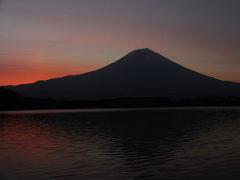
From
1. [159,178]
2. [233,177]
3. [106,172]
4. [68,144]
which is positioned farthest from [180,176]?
[68,144]

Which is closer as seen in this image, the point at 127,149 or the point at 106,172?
the point at 106,172

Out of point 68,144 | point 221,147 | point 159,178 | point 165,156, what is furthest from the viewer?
point 68,144

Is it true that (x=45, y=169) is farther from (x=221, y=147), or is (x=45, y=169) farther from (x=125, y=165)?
(x=221, y=147)

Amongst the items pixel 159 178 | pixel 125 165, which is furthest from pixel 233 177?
pixel 125 165

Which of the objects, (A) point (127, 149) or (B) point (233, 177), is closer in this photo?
(B) point (233, 177)

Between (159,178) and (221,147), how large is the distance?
402 inches

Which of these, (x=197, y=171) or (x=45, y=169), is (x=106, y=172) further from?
(x=197, y=171)

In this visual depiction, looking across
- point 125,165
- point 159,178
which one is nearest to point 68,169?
point 125,165

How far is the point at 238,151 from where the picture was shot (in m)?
20.8

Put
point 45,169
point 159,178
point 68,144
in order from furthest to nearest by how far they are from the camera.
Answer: point 68,144 < point 45,169 < point 159,178

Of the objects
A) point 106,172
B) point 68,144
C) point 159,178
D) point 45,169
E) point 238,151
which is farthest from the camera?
point 68,144

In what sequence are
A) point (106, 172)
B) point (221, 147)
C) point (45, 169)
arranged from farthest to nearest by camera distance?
1. point (221, 147)
2. point (45, 169)
3. point (106, 172)

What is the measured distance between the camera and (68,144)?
25656mm

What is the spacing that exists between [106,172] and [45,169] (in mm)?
3234
